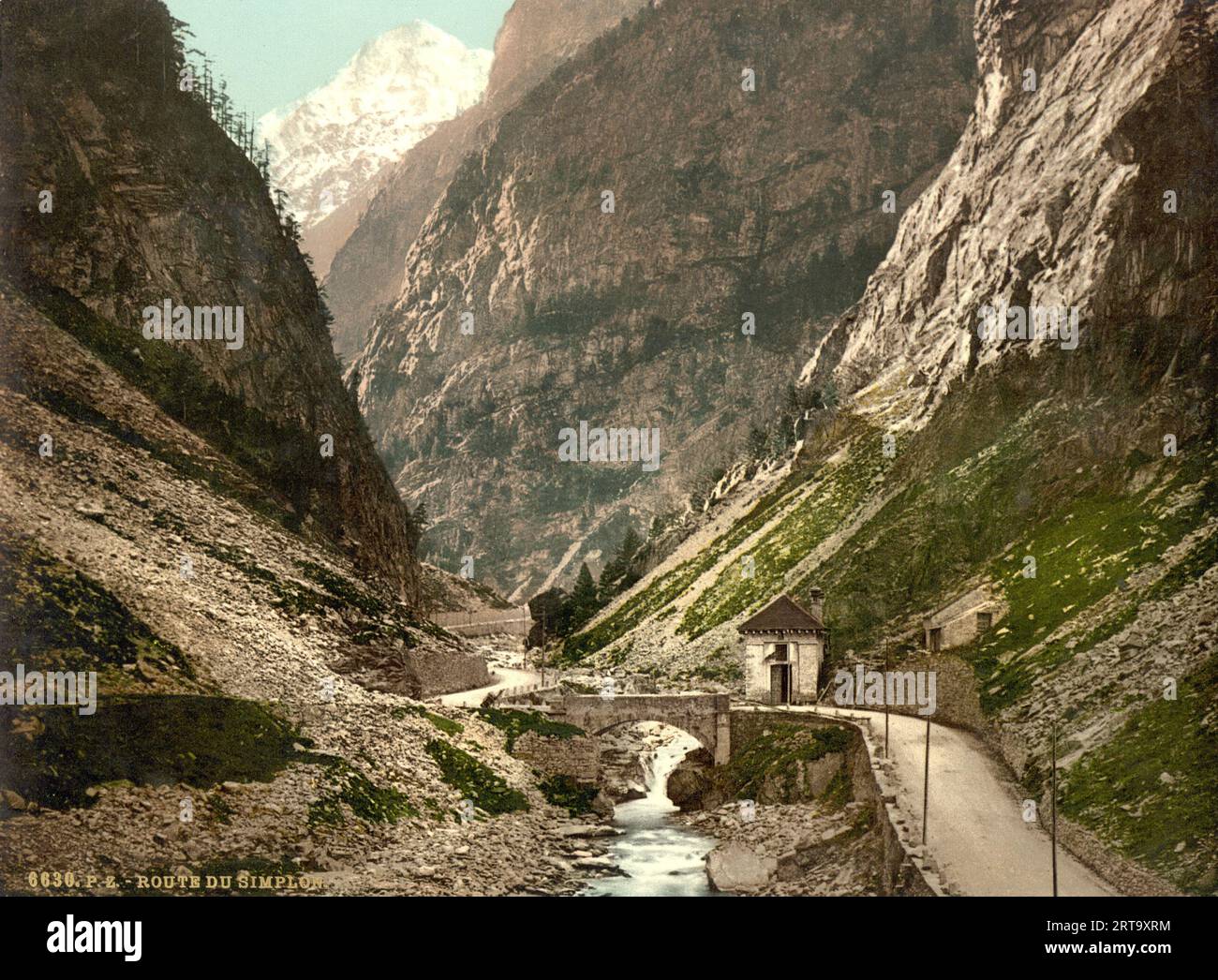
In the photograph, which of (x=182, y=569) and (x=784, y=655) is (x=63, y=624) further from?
(x=784, y=655)

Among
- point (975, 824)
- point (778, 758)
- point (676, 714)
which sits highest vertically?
point (676, 714)

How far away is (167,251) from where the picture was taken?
65.0 m

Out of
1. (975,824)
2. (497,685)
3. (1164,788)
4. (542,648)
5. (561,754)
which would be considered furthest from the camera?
(542,648)

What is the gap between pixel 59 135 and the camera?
6197 cm

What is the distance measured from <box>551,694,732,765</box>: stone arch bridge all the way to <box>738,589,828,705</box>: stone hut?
459 centimetres

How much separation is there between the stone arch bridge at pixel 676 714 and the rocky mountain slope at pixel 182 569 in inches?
262

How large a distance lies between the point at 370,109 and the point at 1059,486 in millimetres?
49576

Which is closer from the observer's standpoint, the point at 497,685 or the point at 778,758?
the point at 778,758

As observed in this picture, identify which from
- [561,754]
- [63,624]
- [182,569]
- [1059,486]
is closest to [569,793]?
[561,754]

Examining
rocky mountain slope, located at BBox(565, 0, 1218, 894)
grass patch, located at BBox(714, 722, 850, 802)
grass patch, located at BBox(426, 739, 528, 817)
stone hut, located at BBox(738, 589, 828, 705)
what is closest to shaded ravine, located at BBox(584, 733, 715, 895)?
grass patch, located at BBox(714, 722, 850, 802)

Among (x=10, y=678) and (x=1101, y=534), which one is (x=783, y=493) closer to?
(x=1101, y=534)

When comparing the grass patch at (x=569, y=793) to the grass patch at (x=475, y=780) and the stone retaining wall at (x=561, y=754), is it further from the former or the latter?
the grass patch at (x=475, y=780)

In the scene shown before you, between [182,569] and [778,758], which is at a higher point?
[182,569]
